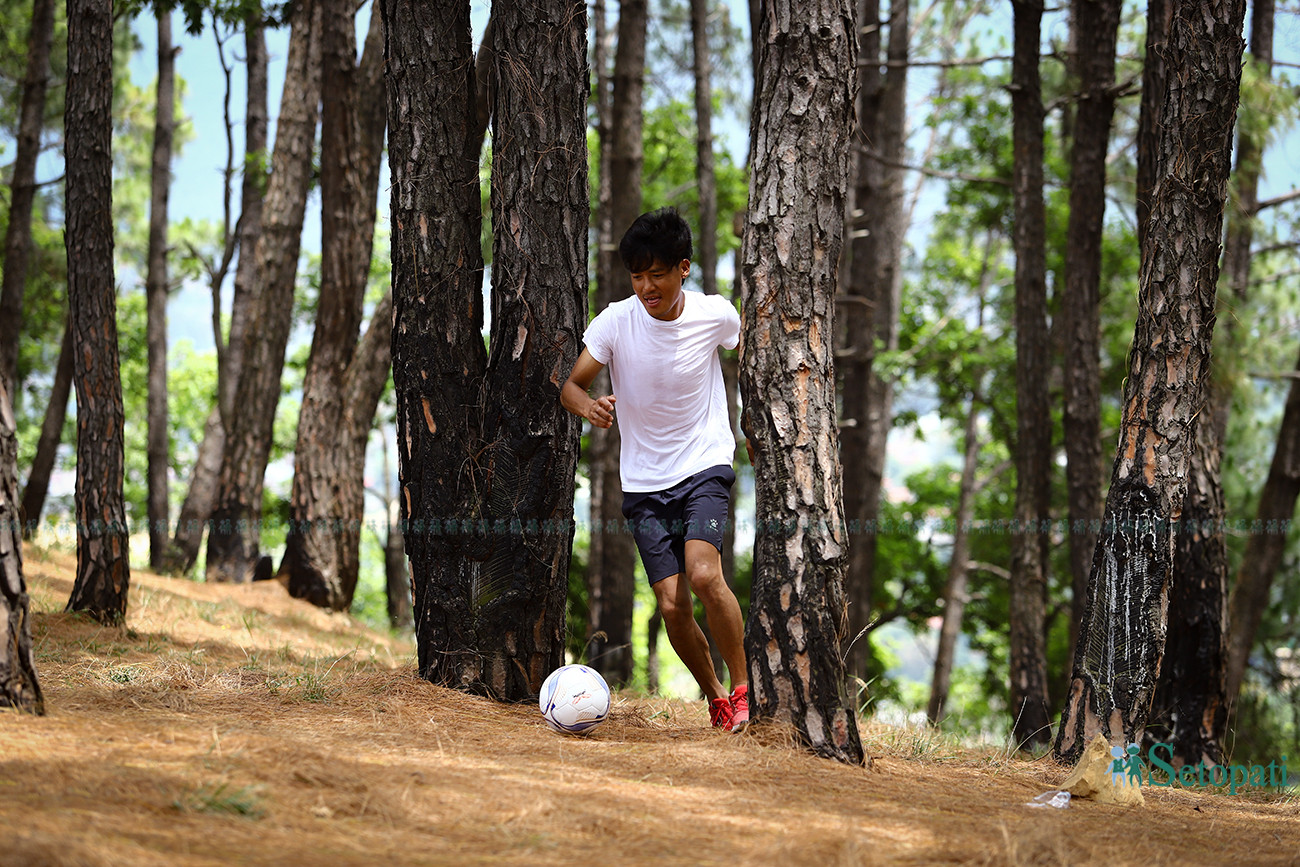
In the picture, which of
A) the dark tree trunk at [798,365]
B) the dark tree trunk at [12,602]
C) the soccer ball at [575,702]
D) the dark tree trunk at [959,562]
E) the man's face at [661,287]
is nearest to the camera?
the dark tree trunk at [12,602]

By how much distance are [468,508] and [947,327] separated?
1703 cm

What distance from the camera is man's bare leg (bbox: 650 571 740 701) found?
179 inches

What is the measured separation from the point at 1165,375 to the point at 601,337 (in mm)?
2776

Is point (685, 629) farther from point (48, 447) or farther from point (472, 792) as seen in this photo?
point (48, 447)

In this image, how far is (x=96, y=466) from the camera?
6465 millimetres

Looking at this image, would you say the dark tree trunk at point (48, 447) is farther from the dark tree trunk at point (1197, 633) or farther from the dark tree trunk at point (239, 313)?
the dark tree trunk at point (1197, 633)

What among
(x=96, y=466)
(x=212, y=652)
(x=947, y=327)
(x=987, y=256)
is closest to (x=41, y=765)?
(x=212, y=652)

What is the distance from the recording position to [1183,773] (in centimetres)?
586

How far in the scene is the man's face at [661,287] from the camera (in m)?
4.45

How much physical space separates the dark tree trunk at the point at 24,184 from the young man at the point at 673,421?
34.5 ft

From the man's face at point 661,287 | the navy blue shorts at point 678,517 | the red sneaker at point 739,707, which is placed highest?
the man's face at point 661,287

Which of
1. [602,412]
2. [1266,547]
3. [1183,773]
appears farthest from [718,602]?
[1266,547]

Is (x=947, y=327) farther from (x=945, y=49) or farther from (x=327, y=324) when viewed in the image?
(x=327, y=324)

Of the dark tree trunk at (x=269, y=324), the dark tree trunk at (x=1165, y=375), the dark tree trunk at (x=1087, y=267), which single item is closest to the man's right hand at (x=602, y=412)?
the dark tree trunk at (x=1165, y=375)
